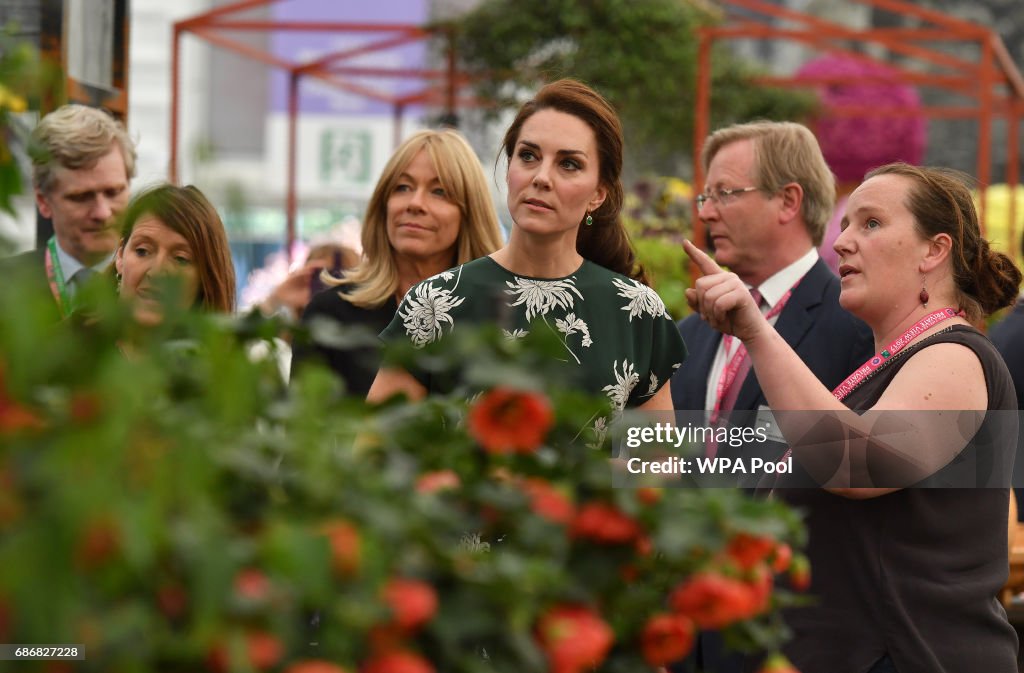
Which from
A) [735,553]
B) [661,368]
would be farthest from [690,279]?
[735,553]

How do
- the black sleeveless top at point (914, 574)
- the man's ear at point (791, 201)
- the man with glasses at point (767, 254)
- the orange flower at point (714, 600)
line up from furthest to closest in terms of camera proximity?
the man's ear at point (791, 201), the man with glasses at point (767, 254), the black sleeveless top at point (914, 574), the orange flower at point (714, 600)

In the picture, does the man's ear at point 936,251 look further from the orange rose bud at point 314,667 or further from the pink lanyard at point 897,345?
the orange rose bud at point 314,667

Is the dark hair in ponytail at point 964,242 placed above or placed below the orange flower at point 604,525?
above

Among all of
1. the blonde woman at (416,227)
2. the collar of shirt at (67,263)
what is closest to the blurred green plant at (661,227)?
the blonde woman at (416,227)

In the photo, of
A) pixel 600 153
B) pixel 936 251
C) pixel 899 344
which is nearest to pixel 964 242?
pixel 936 251

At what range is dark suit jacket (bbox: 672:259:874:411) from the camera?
3.22 meters

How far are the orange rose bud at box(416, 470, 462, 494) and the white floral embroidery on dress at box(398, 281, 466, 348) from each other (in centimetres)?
146

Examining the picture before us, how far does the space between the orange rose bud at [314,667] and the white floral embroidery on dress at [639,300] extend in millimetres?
1822

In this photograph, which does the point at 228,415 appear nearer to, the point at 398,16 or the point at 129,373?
the point at 129,373

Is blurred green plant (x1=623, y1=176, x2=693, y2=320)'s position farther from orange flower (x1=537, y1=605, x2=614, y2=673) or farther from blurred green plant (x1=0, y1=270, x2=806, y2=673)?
orange flower (x1=537, y1=605, x2=614, y2=673)

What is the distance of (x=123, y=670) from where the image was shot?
90cm

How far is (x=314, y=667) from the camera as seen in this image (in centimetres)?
96

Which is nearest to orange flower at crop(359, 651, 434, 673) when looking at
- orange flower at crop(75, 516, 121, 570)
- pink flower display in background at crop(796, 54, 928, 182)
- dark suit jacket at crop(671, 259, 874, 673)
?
orange flower at crop(75, 516, 121, 570)

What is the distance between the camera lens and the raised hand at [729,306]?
2.47 metres
